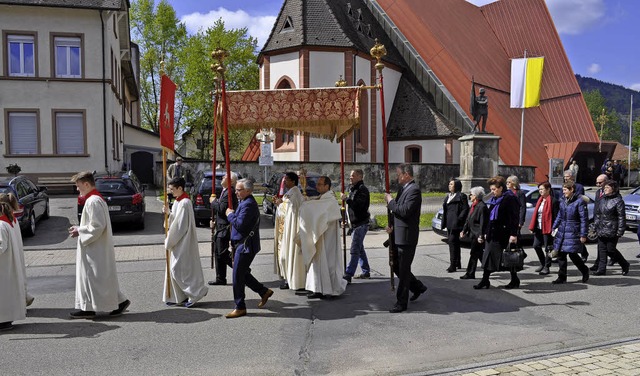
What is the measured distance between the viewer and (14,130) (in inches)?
887

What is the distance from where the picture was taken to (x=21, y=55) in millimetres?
22531

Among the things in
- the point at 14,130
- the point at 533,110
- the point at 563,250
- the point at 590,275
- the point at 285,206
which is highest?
the point at 533,110

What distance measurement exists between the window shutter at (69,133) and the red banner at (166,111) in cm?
1760

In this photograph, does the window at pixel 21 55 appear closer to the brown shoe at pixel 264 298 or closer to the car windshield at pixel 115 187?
the car windshield at pixel 115 187

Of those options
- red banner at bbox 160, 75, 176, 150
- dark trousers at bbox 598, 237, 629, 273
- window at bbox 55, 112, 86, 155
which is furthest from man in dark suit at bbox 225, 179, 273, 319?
window at bbox 55, 112, 86, 155

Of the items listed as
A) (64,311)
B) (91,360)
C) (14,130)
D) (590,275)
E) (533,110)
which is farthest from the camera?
(533,110)

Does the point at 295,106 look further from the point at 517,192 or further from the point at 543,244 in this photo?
the point at 543,244

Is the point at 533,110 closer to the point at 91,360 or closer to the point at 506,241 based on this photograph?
the point at 506,241

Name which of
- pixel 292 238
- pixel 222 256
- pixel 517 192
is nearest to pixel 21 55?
pixel 222 256

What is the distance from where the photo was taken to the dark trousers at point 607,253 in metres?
9.21

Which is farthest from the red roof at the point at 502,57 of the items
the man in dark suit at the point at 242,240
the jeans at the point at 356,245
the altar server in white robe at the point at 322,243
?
the man in dark suit at the point at 242,240

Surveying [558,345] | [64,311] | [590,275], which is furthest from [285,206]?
[590,275]

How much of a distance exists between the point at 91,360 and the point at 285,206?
139 inches

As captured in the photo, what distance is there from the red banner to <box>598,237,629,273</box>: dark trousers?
296 inches
